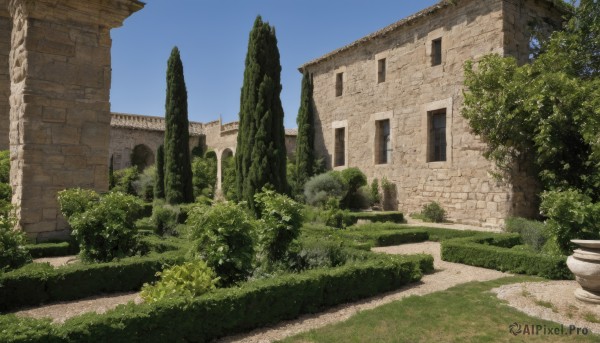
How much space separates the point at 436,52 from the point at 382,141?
4.06 meters

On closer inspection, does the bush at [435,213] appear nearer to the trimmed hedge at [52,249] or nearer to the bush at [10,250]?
the trimmed hedge at [52,249]

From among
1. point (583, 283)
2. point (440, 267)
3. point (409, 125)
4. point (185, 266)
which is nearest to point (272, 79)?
point (409, 125)

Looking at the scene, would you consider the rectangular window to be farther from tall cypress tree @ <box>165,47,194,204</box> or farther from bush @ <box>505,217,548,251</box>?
bush @ <box>505,217,548,251</box>

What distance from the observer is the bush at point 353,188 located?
52.2 ft

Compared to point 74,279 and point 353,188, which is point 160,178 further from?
point 74,279

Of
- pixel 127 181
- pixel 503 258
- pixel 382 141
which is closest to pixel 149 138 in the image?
pixel 127 181

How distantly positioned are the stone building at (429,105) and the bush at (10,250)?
11597 mm

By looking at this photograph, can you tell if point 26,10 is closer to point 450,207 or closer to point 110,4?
point 110,4

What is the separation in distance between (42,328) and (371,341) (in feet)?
9.50

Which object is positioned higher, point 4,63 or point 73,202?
point 4,63

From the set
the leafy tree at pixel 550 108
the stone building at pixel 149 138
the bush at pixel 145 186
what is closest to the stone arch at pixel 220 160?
the stone building at pixel 149 138

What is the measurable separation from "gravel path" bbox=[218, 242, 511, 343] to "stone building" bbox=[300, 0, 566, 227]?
4.74 metres

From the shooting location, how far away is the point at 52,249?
6820mm

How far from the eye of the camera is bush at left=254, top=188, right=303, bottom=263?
239 inches
